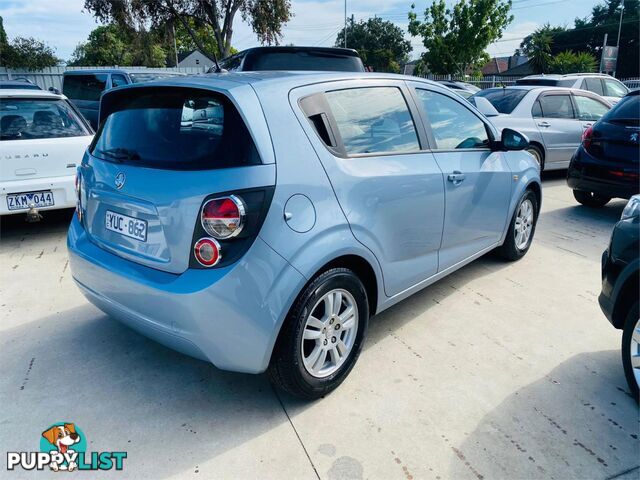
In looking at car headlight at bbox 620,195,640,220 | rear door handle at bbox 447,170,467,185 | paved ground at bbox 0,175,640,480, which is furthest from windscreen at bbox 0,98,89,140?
car headlight at bbox 620,195,640,220

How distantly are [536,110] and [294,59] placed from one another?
425 centimetres

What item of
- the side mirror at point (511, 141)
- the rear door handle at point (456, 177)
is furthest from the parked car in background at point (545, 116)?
the rear door handle at point (456, 177)

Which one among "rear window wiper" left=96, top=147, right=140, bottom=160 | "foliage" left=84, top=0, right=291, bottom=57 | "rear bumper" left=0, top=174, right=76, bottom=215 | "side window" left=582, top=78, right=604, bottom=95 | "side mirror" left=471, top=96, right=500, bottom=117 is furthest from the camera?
"foliage" left=84, top=0, right=291, bottom=57

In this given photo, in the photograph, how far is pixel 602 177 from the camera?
5.98 metres

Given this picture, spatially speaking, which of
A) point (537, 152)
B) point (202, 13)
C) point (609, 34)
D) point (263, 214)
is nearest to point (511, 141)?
point (263, 214)

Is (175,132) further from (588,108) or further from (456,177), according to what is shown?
(588,108)

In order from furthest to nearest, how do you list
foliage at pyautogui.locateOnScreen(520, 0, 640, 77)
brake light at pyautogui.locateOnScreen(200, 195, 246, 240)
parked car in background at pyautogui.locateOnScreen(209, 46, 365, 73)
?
foliage at pyautogui.locateOnScreen(520, 0, 640, 77)
parked car in background at pyautogui.locateOnScreen(209, 46, 365, 73)
brake light at pyautogui.locateOnScreen(200, 195, 246, 240)

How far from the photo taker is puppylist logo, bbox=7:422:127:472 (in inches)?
85.6

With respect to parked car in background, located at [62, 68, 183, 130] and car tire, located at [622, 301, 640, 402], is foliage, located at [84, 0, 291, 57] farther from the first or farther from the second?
car tire, located at [622, 301, 640, 402]

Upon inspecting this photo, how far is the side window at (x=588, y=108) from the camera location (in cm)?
863

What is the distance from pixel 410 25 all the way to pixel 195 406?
111 ft

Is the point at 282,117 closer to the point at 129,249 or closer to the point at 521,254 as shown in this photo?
the point at 129,249

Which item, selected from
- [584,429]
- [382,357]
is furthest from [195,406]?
[584,429]

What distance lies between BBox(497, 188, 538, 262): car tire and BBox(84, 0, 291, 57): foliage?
2380cm
